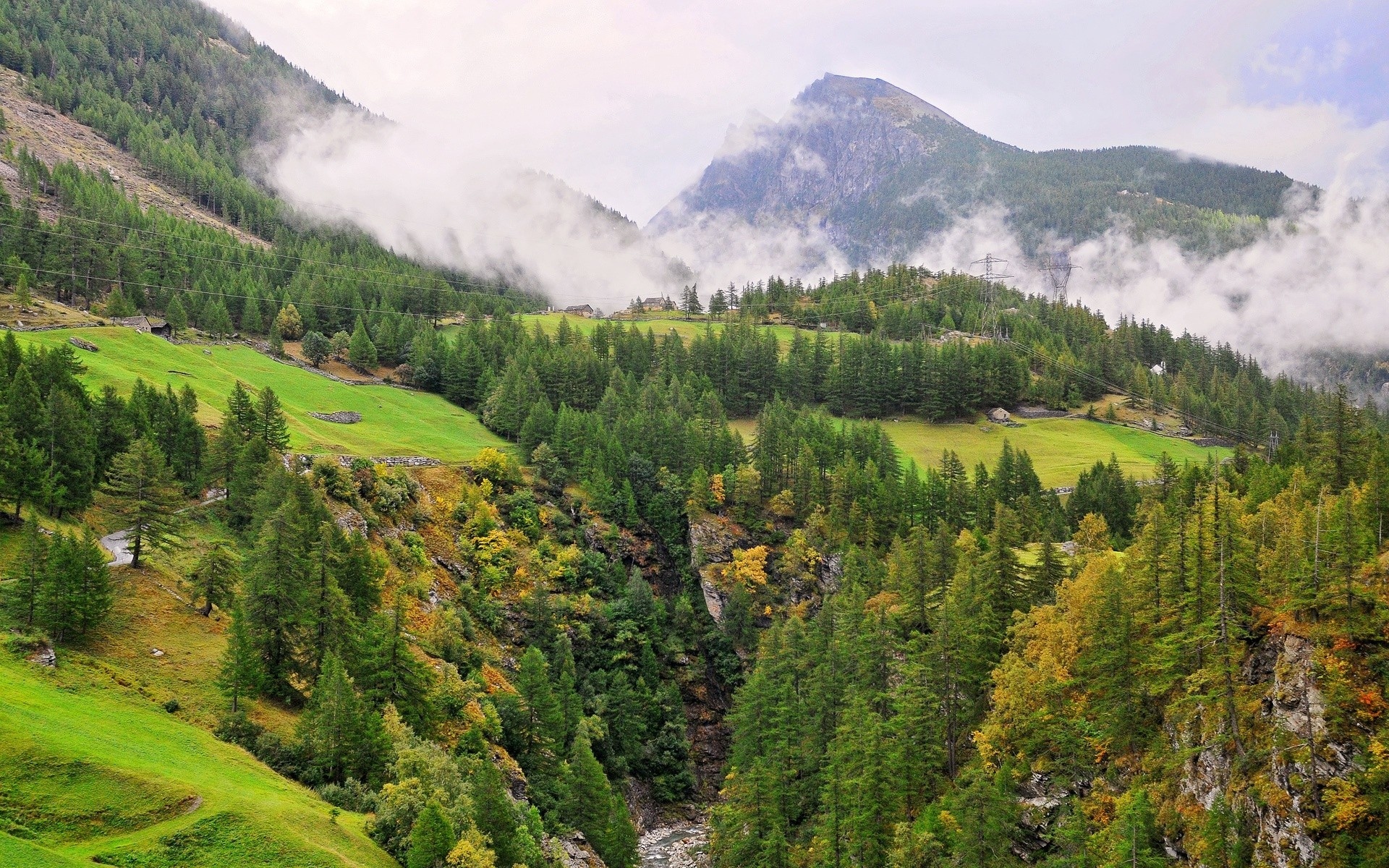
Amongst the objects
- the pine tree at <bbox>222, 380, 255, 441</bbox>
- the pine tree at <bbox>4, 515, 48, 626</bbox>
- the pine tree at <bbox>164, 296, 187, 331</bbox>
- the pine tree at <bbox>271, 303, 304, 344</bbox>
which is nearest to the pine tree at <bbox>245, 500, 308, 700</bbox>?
the pine tree at <bbox>4, 515, 48, 626</bbox>

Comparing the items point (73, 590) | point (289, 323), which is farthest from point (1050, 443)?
point (73, 590)

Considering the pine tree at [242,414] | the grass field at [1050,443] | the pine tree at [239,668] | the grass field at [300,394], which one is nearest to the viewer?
the pine tree at [239,668]

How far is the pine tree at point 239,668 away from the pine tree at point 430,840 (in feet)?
51.4

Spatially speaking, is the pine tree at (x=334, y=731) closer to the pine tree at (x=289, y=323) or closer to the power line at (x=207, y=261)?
the pine tree at (x=289, y=323)

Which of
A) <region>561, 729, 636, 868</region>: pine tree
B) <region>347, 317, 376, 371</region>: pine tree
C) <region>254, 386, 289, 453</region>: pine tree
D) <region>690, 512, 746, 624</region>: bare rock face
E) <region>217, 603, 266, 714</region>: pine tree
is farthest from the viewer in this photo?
<region>347, 317, 376, 371</region>: pine tree

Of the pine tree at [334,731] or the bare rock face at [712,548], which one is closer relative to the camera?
the pine tree at [334,731]

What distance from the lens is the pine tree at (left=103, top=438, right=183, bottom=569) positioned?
202 ft

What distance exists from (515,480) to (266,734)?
6043 cm

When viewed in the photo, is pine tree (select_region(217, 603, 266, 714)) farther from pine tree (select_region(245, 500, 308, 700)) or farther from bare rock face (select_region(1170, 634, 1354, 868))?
bare rock face (select_region(1170, 634, 1354, 868))

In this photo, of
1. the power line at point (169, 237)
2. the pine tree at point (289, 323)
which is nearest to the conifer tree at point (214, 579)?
the pine tree at point (289, 323)

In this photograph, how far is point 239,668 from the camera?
5016 cm

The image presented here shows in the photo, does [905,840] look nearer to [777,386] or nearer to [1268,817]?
[1268,817]

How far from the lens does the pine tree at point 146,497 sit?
61.4 m

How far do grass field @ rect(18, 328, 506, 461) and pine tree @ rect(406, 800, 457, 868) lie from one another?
59.9 meters
